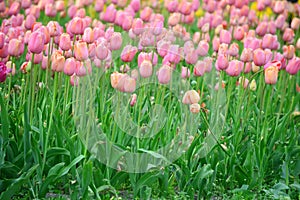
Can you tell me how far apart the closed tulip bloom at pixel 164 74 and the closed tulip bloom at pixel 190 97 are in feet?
0.46

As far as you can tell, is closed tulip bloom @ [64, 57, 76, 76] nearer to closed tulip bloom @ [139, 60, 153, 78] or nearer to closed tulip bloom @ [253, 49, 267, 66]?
closed tulip bloom @ [139, 60, 153, 78]

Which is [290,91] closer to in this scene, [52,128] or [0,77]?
[52,128]

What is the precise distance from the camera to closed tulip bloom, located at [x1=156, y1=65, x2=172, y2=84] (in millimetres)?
3494

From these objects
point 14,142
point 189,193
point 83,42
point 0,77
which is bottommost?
point 189,193

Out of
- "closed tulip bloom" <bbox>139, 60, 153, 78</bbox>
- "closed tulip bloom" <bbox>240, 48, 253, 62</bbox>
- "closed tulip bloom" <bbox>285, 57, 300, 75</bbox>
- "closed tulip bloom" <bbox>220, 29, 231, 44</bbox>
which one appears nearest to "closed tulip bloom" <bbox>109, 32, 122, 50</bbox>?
"closed tulip bloom" <bbox>139, 60, 153, 78</bbox>

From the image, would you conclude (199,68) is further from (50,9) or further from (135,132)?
(50,9)

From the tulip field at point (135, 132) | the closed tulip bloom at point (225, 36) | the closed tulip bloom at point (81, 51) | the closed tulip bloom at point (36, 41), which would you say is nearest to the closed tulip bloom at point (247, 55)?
the tulip field at point (135, 132)

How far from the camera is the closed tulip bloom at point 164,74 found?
3.49m

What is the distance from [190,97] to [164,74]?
0.20m

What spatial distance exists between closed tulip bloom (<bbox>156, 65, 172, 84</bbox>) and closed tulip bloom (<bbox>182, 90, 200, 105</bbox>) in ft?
0.46

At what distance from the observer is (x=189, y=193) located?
11.9ft

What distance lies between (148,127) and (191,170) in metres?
0.35

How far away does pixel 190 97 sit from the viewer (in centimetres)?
356

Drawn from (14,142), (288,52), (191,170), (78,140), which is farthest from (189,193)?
(288,52)
